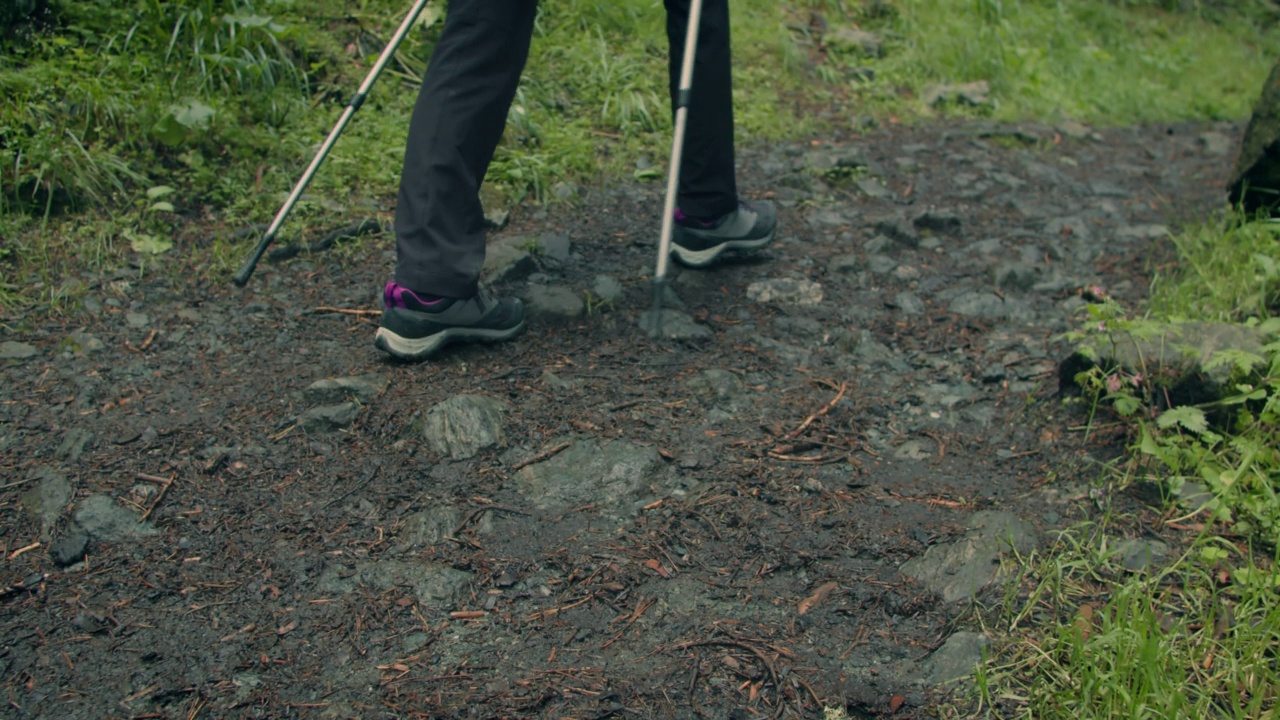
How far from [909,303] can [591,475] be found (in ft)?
5.68

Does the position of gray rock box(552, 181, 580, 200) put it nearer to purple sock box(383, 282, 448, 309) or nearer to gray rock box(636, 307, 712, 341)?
gray rock box(636, 307, 712, 341)

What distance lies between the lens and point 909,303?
3787 mm

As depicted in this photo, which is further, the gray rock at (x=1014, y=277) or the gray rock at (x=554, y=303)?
the gray rock at (x=1014, y=277)

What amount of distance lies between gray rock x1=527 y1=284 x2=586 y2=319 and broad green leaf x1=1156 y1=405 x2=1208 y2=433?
1.83 metres

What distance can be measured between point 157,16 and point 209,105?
0.59 metres

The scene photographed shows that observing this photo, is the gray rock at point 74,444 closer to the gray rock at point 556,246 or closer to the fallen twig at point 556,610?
the fallen twig at point 556,610

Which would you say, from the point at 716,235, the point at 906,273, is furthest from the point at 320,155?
the point at 906,273

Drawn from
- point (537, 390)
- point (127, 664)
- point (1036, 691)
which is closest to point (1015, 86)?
point (537, 390)

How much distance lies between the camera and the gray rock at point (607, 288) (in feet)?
11.6

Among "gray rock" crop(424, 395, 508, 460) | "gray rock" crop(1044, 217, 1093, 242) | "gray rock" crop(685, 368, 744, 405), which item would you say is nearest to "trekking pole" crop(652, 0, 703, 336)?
"gray rock" crop(685, 368, 744, 405)

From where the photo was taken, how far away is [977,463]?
285 centimetres

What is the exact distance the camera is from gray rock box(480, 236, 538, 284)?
11.7 feet

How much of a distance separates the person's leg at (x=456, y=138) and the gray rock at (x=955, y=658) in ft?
5.51

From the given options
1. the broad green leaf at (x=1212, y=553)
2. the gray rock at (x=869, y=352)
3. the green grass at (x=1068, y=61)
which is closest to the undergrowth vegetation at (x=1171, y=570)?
the broad green leaf at (x=1212, y=553)
